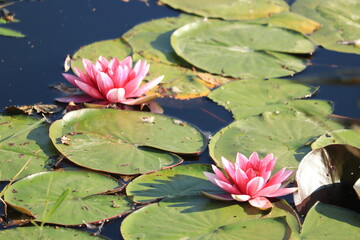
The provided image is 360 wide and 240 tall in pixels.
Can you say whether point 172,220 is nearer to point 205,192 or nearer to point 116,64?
point 205,192

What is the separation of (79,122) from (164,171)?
2.29ft

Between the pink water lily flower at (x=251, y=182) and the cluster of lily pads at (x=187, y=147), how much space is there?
6cm

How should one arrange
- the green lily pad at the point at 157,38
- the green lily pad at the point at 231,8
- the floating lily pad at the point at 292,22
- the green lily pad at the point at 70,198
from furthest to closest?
1. the green lily pad at the point at 231,8
2. the floating lily pad at the point at 292,22
3. the green lily pad at the point at 157,38
4. the green lily pad at the point at 70,198

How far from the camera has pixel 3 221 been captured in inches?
103

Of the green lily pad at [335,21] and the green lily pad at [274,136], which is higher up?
the green lily pad at [335,21]

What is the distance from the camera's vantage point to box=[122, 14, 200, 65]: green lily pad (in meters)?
4.28

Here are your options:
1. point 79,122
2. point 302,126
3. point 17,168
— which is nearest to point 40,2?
point 79,122

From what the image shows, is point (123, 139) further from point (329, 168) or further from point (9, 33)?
point (9, 33)

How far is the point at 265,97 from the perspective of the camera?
3.81 m

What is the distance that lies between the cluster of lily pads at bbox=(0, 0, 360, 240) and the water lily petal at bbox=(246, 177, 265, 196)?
0.29ft

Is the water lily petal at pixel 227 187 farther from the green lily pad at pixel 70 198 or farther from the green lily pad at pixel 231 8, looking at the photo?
the green lily pad at pixel 231 8

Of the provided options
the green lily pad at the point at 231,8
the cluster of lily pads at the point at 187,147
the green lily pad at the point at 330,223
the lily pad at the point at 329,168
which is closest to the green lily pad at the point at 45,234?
the cluster of lily pads at the point at 187,147

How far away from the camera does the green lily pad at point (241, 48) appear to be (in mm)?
4141

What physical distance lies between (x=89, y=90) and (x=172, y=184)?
1031 mm
